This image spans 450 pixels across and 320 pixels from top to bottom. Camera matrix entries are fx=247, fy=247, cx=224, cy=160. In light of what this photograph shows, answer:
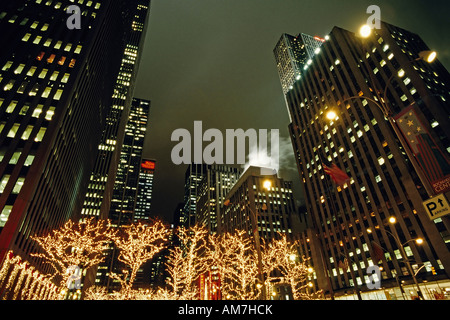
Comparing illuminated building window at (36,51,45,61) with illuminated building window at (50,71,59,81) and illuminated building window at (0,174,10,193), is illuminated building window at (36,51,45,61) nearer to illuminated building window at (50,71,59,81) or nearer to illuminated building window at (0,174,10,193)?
illuminated building window at (50,71,59,81)

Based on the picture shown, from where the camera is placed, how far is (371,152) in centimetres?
6731

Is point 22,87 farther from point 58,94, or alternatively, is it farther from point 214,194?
point 214,194

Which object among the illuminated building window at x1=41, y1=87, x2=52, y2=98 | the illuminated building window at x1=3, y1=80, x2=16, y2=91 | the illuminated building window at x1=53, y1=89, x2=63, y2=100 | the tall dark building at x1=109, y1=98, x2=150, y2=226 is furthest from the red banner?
the tall dark building at x1=109, y1=98, x2=150, y2=226

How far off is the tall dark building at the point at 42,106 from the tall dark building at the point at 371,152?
179ft

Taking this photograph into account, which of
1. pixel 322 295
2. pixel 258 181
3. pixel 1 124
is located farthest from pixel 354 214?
pixel 1 124

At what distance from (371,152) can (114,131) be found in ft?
395

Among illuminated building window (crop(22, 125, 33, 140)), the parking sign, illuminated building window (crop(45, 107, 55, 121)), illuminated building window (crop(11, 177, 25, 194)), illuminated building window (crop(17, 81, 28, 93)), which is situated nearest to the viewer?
the parking sign

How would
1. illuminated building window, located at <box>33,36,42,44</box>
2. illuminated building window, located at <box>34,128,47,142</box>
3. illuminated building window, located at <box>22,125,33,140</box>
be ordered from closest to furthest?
illuminated building window, located at <box>22,125,33,140</box>
illuminated building window, located at <box>34,128,47,142</box>
illuminated building window, located at <box>33,36,42,44</box>

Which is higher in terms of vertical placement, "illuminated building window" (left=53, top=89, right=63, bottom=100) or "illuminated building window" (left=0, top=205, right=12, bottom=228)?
"illuminated building window" (left=53, top=89, right=63, bottom=100)

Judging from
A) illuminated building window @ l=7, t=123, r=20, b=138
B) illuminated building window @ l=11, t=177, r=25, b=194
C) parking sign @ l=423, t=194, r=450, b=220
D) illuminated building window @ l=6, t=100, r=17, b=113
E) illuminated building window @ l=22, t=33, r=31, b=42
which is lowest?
parking sign @ l=423, t=194, r=450, b=220

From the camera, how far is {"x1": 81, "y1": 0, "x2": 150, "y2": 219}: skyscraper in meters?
117

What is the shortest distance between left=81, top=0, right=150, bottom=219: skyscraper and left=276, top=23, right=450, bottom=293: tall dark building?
8906 centimetres

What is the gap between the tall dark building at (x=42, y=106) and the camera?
140ft
